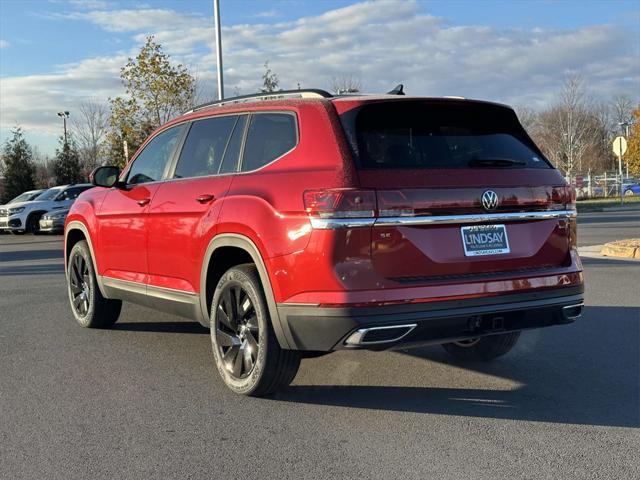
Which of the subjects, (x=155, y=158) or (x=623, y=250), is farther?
(x=623, y=250)

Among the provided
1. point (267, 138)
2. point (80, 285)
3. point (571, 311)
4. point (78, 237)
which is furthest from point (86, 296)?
point (571, 311)

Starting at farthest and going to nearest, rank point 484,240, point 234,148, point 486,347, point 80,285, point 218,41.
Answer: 1. point 218,41
2. point 80,285
3. point 486,347
4. point 234,148
5. point 484,240

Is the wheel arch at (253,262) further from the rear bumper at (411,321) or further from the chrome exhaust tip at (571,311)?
the chrome exhaust tip at (571,311)

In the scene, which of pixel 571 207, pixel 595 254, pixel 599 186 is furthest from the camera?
pixel 599 186

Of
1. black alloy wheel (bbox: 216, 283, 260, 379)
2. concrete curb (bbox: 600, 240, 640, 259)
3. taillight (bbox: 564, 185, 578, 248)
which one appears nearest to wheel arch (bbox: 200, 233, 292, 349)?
black alloy wheel (bbox: 216, 283, 260, 379)

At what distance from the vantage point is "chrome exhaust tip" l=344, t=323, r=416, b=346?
3.74 metres

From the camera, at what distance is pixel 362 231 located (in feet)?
12.3

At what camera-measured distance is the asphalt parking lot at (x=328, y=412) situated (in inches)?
138

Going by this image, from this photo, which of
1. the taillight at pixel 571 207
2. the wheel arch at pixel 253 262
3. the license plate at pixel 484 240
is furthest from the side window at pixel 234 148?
the taillight at pixel 571 207

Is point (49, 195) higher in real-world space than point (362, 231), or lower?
higher

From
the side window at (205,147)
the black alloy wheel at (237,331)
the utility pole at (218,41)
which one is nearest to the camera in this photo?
the black alloy wheel at (237,331)

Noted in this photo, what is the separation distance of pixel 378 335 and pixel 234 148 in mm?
1851

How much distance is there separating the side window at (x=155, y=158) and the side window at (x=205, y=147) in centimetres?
26

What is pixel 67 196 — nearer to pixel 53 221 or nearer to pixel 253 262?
pixel 53 221
